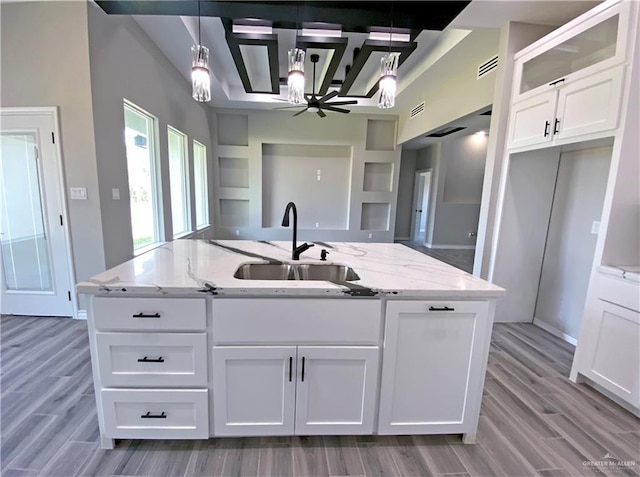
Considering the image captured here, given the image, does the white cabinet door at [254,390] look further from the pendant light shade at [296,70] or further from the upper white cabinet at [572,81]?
the upper white cabinet at [572,81]

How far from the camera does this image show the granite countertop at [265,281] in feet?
4.07

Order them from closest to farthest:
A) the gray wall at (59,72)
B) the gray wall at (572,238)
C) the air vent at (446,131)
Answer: the gray wall at (59,72) → the gray wall at (572,238) → the air vent at (446,131)

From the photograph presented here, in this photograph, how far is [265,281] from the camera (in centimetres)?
134

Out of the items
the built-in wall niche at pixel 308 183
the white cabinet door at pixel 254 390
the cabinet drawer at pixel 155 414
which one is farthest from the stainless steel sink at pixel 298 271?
the built-in wall niche at pixel 308 183

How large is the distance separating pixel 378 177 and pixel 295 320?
6001mm

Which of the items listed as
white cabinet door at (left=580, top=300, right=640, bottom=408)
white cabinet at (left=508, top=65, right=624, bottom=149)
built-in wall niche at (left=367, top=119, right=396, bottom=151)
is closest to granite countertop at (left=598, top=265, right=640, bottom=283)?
white cabinet door at (left=580, top=300, right=640, bottom=408)

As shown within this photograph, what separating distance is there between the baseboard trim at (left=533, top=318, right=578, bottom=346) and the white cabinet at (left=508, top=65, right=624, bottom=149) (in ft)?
5.91

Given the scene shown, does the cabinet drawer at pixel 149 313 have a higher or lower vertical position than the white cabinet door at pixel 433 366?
higher

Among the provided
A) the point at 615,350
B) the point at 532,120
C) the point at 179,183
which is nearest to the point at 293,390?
the point at 615,350

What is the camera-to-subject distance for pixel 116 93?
274 centimetres

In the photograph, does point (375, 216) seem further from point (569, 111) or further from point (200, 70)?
point (200, 70)

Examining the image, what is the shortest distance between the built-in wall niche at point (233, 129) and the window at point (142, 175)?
2.96 m

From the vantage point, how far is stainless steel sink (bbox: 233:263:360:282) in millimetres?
1759

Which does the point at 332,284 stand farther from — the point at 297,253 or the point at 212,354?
the point at 212,354
